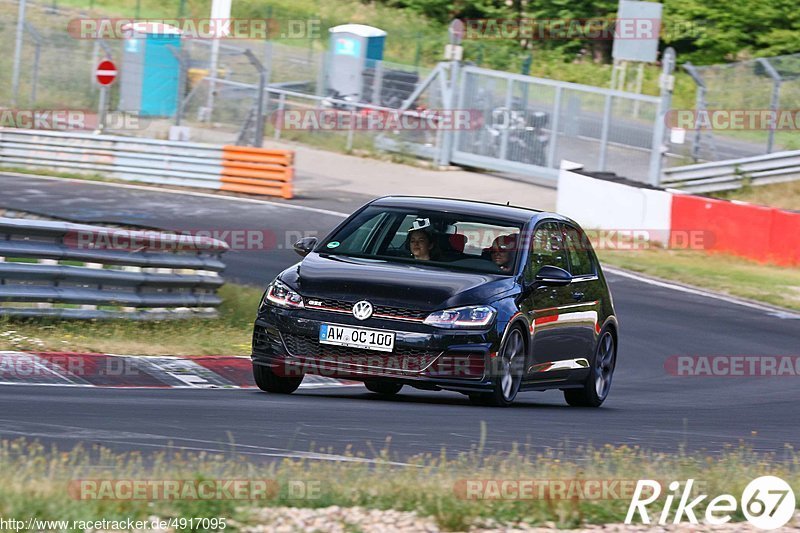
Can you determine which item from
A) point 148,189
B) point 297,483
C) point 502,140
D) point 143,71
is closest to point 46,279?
point 297,483

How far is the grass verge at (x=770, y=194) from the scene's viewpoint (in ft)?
95.2

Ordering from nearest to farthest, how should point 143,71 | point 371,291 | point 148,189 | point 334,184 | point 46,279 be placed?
point 371,291 < point 46,279 < point 148,189 < point 334,184 < point 143,71

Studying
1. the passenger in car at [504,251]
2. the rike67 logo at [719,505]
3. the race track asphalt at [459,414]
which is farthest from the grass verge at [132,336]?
the rike67 logo at [719,505]

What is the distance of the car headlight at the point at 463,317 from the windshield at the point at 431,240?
26.0 inches

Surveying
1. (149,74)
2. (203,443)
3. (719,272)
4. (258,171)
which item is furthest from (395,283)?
(149,74)

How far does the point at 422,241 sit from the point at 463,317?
1148 millimetres

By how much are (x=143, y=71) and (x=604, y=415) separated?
1082 inches

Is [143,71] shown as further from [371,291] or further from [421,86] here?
[371,291]

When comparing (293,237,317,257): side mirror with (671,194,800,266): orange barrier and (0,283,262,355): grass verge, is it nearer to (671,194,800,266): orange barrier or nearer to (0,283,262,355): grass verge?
(0,283,262,355): grass verge

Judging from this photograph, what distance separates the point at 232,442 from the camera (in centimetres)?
756

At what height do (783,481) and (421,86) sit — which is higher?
(421,86)

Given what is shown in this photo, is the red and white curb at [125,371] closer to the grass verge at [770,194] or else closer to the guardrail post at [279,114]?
the grass verge at [770,194]

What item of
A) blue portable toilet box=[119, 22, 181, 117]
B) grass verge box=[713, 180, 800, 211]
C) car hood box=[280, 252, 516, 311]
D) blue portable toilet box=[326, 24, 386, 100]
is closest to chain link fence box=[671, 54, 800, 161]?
grass verge box=[713, 180, 800, 211]

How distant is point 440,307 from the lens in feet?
31.7
